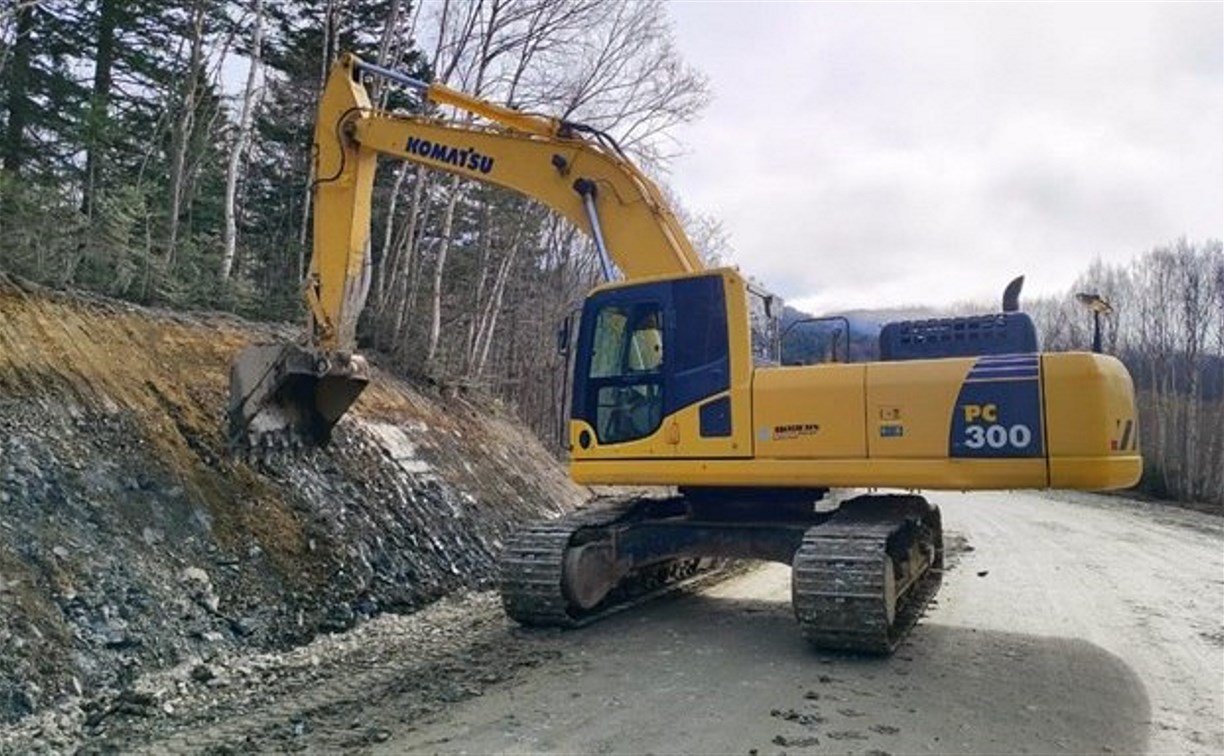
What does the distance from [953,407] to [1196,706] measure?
229 cm

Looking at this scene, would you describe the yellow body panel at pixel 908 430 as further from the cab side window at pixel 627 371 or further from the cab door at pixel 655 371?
the cab side window at pixel 627 371

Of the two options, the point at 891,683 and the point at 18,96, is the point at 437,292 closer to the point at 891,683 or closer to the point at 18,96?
the point at 18,96

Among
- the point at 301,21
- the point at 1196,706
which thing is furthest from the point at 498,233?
the point at 1196,706

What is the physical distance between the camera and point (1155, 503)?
25641 millimetres

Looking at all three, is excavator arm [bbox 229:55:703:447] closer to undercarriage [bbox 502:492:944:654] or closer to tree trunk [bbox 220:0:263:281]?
undercarriage [bbox 502:492:944:654]

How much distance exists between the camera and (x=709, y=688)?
5.64 metres

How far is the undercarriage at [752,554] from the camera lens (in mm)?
6133

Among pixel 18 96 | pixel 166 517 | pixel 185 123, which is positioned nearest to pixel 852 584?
pixel 166 517

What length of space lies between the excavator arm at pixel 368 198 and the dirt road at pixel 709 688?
250 centimetres

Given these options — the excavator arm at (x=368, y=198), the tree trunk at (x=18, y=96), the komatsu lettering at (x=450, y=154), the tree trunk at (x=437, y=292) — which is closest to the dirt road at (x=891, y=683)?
the excavator arm at (x=368, y=198)

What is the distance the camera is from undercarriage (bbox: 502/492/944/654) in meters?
6.13

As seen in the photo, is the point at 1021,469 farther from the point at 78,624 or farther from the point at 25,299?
the point at 25,299

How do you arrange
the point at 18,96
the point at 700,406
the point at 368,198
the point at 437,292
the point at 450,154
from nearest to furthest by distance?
the point at 700,406 < the point at 450,154 < the point at 368,198 < the point at 18,96 < the point at 437,292

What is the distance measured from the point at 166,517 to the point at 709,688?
15.1ft
